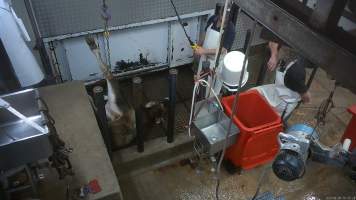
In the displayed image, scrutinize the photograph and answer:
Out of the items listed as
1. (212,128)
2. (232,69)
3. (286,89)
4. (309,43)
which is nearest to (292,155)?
(309,43)

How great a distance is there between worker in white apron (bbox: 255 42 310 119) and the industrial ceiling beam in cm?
211

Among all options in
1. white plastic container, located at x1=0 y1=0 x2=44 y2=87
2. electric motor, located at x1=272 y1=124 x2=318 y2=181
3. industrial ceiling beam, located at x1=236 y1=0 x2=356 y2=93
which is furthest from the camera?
white plastic container, located at x1=0 y1=0 x2=44 y2=87

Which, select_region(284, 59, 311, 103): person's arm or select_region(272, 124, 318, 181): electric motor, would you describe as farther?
select_region(284, 59, 311, 103): person's arm

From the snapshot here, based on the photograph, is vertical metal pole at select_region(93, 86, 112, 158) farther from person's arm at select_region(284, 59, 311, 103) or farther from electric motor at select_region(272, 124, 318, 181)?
person's arm at select_region(284, 59, 311, 103)

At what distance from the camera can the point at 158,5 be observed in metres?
3.85

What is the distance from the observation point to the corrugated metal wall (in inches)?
132

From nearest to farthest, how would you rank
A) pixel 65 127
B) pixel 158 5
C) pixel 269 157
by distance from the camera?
pixel 65 127 → pixel 269 157 → pixel 158 5

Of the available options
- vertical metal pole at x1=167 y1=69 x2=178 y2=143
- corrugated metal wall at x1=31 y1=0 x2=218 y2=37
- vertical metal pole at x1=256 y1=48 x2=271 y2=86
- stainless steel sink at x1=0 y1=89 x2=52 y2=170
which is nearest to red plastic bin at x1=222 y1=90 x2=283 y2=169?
vertical metal pole at x1=167 y1=69 x2=178 y2=143

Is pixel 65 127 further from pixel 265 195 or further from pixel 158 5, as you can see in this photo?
pixel 265 195

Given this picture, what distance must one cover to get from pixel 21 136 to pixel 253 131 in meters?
2.02

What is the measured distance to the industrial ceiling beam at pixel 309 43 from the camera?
2.60 feet

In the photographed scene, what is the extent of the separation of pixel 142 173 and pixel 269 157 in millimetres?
1437

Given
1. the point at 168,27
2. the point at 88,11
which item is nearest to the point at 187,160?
the point at 168,27

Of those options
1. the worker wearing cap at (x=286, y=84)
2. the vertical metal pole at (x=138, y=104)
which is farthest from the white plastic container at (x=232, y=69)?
the vertical metal pole at (x=138, y=104)
